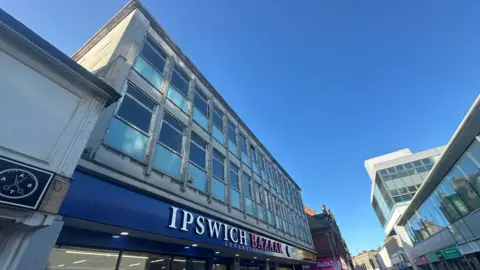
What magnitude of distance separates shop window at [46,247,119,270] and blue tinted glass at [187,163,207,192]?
4032 millimetres

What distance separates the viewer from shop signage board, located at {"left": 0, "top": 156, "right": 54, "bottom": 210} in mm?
3379

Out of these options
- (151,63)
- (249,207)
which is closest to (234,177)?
(249,207)

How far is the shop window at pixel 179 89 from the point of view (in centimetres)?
1077

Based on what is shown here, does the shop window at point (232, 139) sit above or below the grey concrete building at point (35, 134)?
above

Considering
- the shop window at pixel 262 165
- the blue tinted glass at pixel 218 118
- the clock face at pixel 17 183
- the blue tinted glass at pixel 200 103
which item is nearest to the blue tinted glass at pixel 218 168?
the blue tinted glass at pixel 218 118

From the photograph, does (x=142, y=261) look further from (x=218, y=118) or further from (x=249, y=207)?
(x=218, y=118)

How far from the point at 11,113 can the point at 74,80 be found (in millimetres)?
1458

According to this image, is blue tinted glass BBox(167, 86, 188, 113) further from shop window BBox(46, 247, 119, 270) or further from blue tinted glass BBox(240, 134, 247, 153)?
blue tinted glass BBox(240, 134, 247, 153)

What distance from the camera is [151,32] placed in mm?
10773

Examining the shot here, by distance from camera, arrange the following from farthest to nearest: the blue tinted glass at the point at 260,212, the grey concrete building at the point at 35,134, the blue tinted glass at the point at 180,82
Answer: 1. the blue tinted glass at the point at 260,212
2. the blue tinted glass at the point at 180,82
3. the grey concrete building at the point at 35,134

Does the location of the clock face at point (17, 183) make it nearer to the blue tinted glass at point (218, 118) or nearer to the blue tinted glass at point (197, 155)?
the blue tinted glass at point (197, 155)

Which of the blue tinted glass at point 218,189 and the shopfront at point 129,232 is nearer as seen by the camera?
the shopfront at point 129,232

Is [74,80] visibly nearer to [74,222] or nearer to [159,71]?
[74,222]

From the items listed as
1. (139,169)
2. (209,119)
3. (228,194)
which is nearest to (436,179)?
(228,194)
